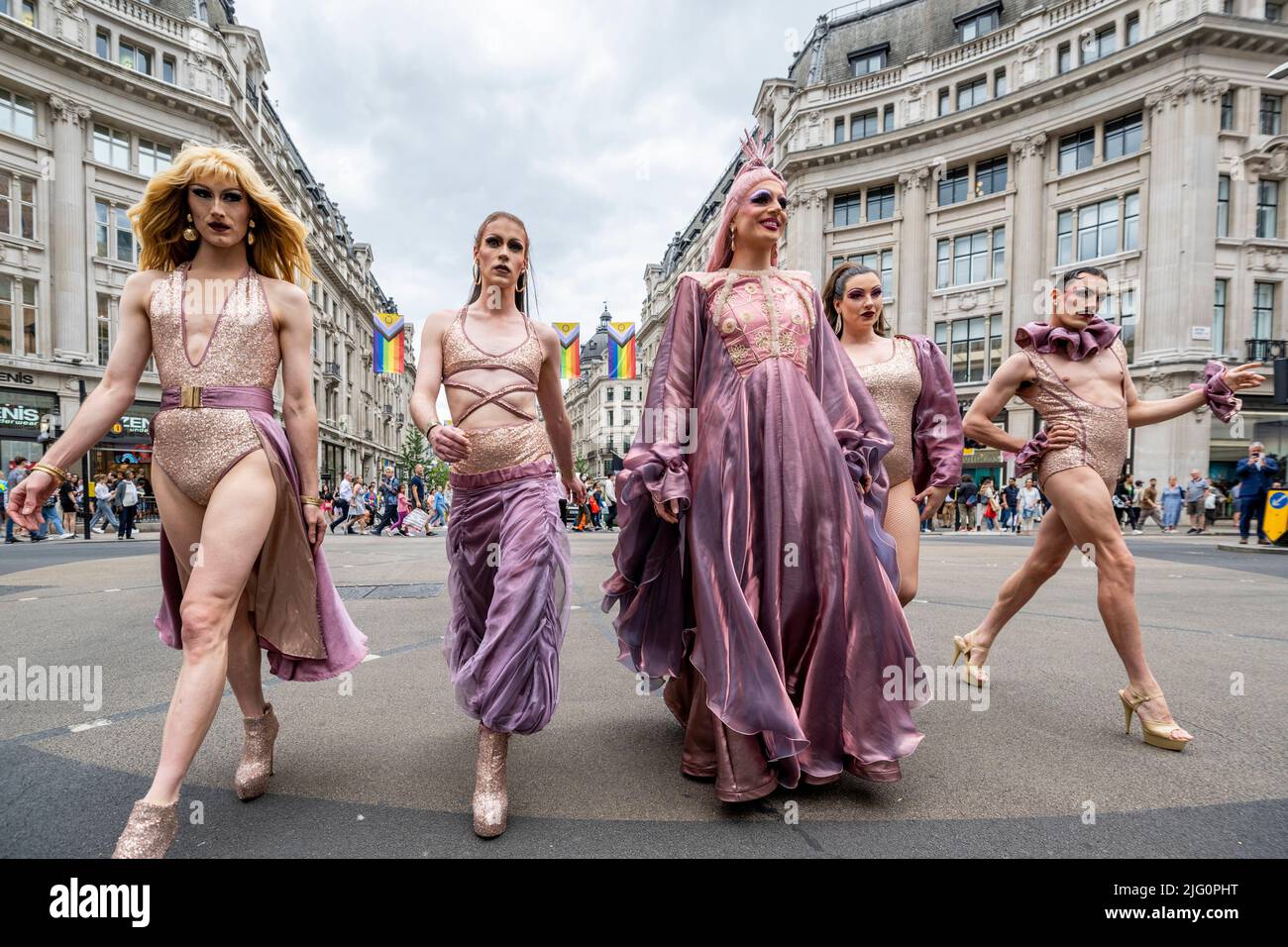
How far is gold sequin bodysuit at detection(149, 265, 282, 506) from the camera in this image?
2230mm

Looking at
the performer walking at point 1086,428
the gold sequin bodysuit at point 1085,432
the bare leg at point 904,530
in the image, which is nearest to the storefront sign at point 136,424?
the bare leg at point 904,530

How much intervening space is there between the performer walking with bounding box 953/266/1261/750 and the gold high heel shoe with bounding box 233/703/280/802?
11.1 ft

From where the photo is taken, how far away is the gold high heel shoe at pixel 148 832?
1.83m

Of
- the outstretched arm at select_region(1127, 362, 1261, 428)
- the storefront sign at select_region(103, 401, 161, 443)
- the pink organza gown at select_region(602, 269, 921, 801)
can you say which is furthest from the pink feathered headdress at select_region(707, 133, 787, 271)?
the storefront sign at select_region(103, 401, 161, 443)

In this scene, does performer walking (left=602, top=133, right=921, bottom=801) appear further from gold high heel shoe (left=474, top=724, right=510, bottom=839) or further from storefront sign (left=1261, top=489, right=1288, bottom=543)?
storefront sign (left=1261, top=489, right=1288, bottom=543)

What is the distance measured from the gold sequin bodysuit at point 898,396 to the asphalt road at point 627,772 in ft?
4.14

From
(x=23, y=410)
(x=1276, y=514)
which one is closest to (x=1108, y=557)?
(x=1276, y=514)

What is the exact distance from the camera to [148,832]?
186cm

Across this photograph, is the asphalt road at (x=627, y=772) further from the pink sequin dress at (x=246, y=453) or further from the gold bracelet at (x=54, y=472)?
the gold bracelet at (x=54, y=472)

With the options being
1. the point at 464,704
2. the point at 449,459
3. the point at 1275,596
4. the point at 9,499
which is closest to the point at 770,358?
the point at 449,459

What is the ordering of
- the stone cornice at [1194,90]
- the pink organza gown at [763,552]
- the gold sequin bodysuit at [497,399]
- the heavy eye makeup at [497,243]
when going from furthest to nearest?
the stone cornice at [1194,90] < the heavy eye makeup at [497,243] < the gold sequin bodysuit at [497,399] < the pink organza gown at [763,552]

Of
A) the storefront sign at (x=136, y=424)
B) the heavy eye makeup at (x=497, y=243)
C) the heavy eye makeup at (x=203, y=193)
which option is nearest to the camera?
the heavy eye makeup at (x=203, y=193)

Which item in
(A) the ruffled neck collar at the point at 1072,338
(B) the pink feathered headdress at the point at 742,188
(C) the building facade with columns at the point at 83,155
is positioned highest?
(C) the building facade with columns at the point at 83,155
